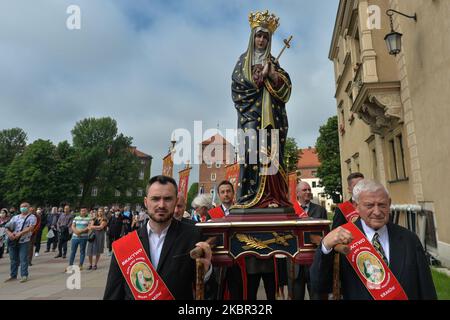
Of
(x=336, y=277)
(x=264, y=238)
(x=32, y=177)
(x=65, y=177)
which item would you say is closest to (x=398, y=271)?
(x=336, y=277)

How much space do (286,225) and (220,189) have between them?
214 centimetres

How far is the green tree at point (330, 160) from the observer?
33.1 meters

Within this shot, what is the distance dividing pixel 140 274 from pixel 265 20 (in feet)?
9.77

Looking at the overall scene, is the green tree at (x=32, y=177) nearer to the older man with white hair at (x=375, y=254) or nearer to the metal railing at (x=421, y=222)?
the metal railing at (x=421, y=222)

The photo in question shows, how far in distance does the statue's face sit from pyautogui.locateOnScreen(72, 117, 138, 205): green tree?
158 feet

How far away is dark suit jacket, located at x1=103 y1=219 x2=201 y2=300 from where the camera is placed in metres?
2.01

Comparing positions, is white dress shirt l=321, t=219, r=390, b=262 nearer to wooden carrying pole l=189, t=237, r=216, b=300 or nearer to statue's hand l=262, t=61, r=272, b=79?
wooden carrying pole l=189, t=237, r=216, b=300

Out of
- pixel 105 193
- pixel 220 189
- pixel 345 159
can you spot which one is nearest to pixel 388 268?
pixel 220 189

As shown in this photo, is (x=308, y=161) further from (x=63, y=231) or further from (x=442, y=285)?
(x=442, y=285)

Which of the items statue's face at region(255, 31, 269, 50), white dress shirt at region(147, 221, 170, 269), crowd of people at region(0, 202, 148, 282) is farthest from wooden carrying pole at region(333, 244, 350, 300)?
crowd of people at region(0, 202, 148, 282)

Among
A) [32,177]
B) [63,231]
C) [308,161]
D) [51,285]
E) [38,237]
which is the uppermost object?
[308,161]

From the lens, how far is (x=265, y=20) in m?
3.47
